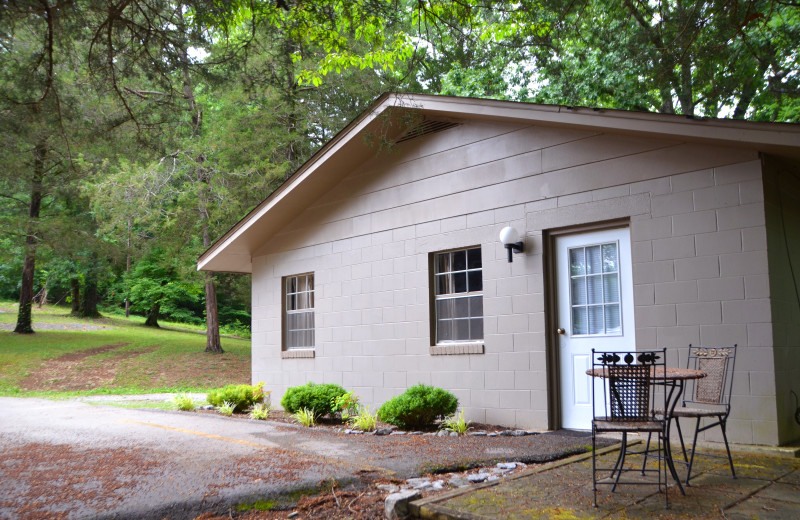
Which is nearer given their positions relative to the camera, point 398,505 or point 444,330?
point 398,505

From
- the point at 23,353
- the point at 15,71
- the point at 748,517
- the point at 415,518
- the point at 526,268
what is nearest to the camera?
the point at 748,517

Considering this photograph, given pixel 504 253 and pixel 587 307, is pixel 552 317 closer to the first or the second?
pixel 587 307

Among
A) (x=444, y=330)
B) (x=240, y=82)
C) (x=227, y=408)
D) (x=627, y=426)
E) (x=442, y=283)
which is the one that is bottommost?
(x=227, y=408)

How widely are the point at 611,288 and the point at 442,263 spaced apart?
8.52 ft

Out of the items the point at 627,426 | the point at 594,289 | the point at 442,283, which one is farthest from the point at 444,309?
the point at 627,426

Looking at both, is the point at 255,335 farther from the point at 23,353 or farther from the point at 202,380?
the point at 23,353

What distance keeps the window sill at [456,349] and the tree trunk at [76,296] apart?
25.0 m

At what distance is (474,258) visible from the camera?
338 inches

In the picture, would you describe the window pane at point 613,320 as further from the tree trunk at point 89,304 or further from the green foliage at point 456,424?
the tree trunk at point 89,304

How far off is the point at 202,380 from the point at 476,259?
11.8 meters

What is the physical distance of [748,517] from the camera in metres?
3.87

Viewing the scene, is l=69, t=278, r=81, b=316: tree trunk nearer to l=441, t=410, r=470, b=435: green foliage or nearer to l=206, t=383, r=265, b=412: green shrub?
l=206, t=383, r=265, b=412: green shrub

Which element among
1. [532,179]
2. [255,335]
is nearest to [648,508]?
[532,179]

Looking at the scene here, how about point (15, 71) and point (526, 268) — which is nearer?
point (15, 71)
